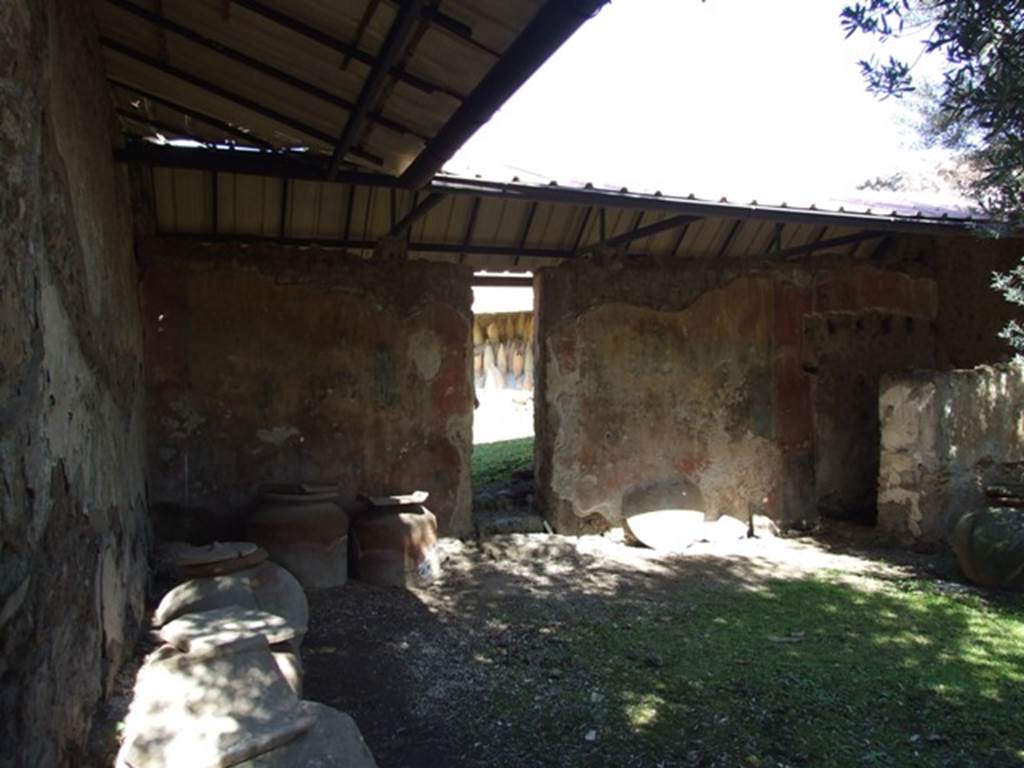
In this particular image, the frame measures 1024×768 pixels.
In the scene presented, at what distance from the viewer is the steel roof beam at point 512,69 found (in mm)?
2457

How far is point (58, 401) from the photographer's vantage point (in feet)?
8.29

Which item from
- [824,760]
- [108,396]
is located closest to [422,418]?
[108,396]

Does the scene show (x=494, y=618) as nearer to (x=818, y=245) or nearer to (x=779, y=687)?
(x=779, y=687)

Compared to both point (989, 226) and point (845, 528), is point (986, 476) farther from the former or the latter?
point (989, 226)

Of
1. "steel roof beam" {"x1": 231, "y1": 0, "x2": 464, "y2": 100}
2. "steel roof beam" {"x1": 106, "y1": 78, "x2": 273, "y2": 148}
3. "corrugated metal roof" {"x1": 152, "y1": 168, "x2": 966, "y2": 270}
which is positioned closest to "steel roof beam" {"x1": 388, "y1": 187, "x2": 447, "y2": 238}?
"corrugated metal roof" {"x1": 152, "y1": 168, "x2": 966, "y2": 270}

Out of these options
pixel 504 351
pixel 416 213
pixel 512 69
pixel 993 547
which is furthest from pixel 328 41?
pixel 504 351

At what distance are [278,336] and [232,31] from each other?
2.79 metres

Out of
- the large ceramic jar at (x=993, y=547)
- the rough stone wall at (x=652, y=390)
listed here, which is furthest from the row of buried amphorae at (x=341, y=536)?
the large ceramic jar at (x=993, y=547)

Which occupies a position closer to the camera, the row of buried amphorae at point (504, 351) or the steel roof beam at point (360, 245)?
the steel roof beam at point (360, 245)

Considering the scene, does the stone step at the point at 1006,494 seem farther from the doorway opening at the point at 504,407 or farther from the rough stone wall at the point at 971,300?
the doorway opening at the point at 504,407

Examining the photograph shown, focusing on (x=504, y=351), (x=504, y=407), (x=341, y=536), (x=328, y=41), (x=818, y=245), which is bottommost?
(x=341, y=536)

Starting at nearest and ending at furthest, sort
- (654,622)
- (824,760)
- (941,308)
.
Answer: (824,760)
(654,622)
(941,308)

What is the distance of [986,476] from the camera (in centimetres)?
629

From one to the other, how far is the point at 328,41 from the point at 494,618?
3.23m
